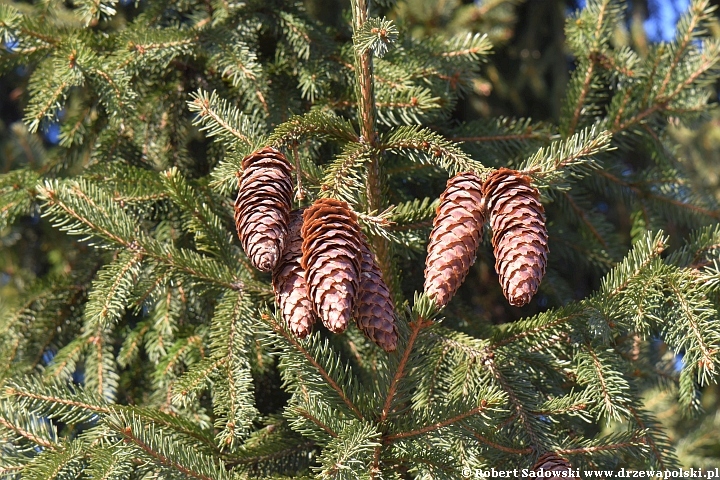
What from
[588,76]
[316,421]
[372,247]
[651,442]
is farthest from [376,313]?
[588,76]

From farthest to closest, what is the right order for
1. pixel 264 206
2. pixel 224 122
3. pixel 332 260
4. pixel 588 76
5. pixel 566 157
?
pixel 588 76
pixel 224 122
pixel 566 157
pixel 264 206
pixel 332 260

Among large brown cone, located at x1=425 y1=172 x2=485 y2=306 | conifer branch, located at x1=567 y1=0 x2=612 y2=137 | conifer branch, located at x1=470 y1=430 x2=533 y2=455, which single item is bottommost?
conifer branch, located at x1=470 y1=430 x2=533 y2=455

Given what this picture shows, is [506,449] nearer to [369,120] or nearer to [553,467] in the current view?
[553,467]

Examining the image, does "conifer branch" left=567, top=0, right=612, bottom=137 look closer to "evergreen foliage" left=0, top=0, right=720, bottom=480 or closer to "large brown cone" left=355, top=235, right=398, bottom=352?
"evergreen foliage" left=0, top=0, right=720, bottom=480

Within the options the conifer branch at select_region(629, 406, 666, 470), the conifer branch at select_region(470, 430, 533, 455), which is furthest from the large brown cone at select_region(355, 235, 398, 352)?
the conifer branch at select_region(629, 406, 666, 470)

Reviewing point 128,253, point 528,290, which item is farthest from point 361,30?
point 128,253
